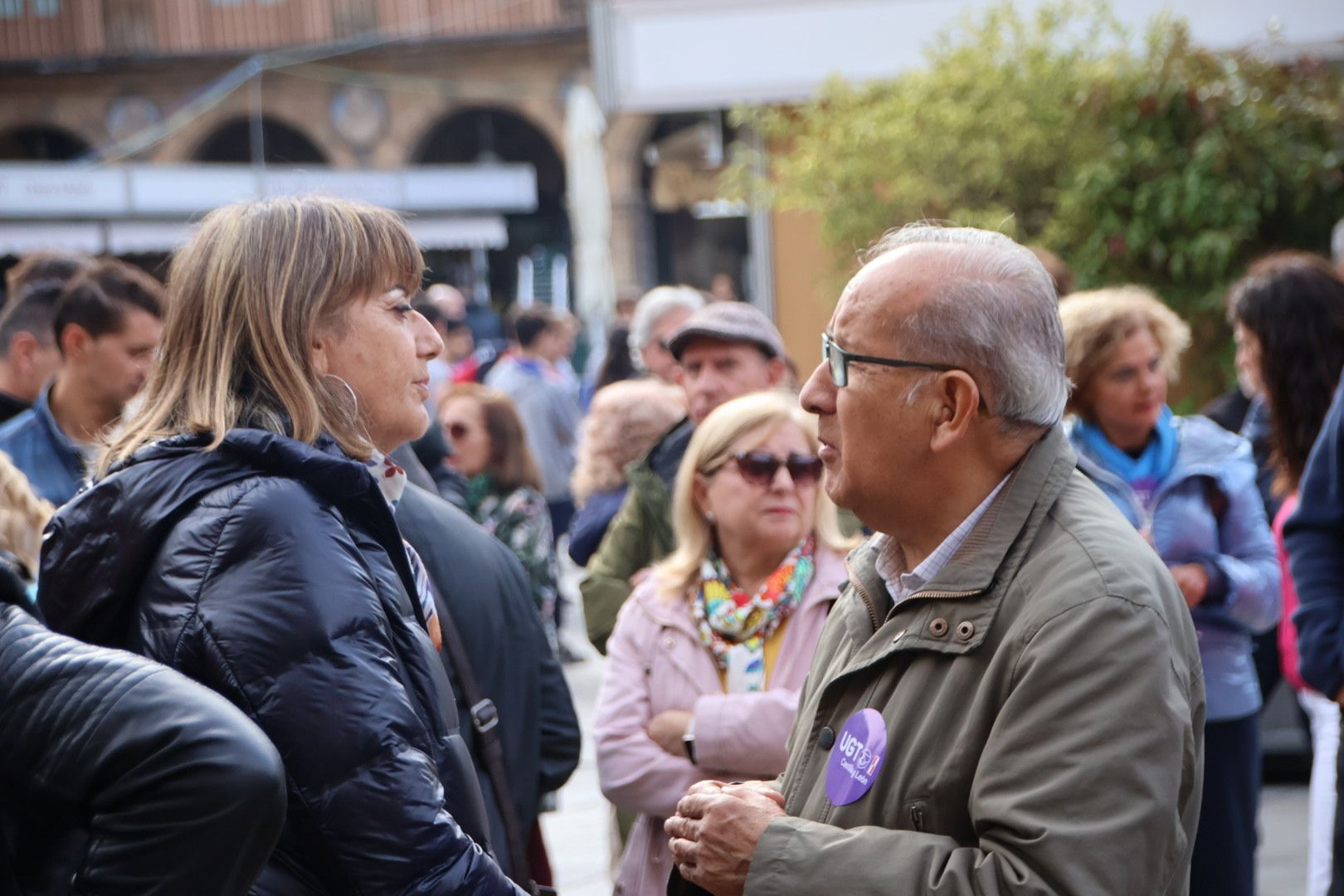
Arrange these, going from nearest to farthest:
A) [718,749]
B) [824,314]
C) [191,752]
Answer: [191,752] → [718,749] → [824,314]

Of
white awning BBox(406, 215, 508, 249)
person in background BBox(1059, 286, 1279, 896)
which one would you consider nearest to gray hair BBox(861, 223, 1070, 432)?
person in background BBox(1059, 286, 1279, 896)

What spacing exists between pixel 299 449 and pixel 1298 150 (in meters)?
7.57

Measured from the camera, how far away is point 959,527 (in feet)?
6.67

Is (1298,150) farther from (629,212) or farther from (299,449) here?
(629,212)

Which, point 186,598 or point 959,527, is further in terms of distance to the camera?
point 959,527

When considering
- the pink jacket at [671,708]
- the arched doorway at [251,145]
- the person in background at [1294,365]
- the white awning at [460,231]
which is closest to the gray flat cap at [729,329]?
the pink jacket at [671,708]

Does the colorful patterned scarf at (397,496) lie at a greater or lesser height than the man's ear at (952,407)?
lesser

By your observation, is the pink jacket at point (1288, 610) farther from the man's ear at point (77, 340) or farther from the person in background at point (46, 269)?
the person in background at point (46, 269)

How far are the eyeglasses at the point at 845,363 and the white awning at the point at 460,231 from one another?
24.7 meters

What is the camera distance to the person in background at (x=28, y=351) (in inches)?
186

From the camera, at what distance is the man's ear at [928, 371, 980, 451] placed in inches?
77.5

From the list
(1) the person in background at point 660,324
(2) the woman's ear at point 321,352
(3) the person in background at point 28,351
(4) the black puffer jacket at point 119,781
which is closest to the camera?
(4) the black puffer jacket at point 119,781

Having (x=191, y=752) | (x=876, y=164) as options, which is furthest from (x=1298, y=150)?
(x=191, y=752)

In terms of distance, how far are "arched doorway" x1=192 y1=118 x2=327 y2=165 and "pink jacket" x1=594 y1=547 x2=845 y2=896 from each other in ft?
101
